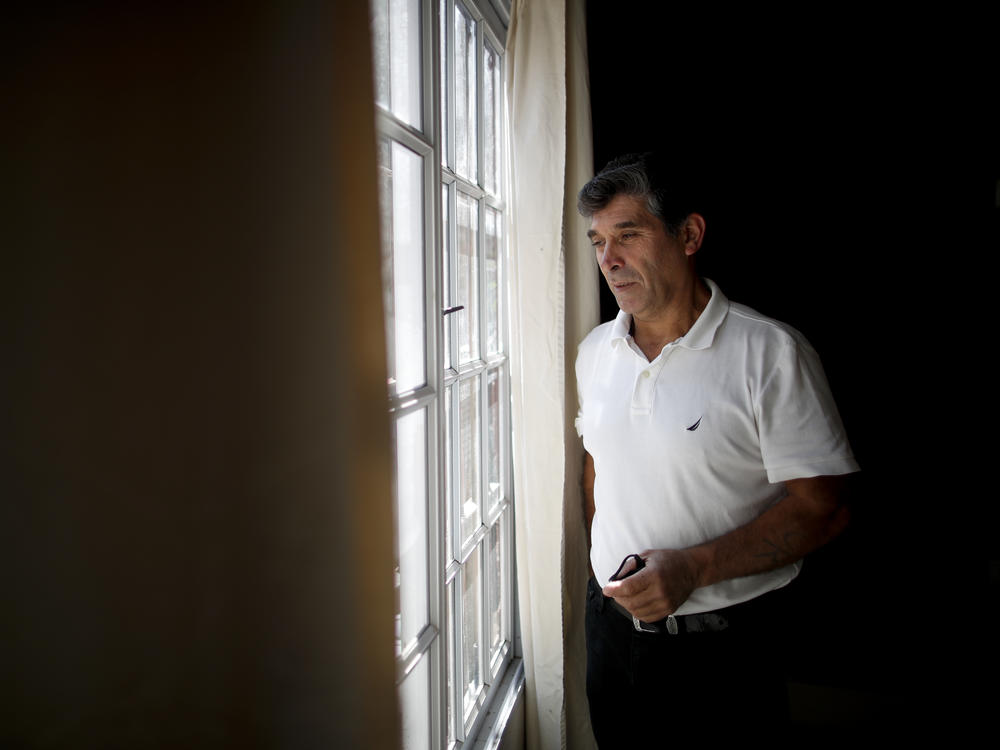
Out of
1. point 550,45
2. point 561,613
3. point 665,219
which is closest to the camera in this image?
point 665,219

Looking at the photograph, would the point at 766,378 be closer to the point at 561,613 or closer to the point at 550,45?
the point at 561,613

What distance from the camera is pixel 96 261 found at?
26cm

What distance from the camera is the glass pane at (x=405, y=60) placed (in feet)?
3.38

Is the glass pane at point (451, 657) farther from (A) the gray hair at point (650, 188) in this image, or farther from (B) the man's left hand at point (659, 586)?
(A) the gray hair at point (650, 188)

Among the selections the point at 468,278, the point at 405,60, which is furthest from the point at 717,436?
the point at 405,60

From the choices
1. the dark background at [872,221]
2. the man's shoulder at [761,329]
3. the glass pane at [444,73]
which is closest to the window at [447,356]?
the glass pane at [444,73]

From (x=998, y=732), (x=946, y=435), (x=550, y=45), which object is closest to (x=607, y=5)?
(x=550, y=45)

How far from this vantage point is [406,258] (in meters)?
1.08

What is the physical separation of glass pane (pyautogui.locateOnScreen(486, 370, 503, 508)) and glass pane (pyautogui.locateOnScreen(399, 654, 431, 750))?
59 cm

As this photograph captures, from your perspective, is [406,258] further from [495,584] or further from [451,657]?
[495,584]

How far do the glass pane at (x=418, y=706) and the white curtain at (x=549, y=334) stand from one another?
1.66ft

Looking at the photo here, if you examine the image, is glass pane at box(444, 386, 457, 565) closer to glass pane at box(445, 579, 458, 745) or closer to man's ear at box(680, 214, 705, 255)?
glass pane at box(445, 579, 458, 745)

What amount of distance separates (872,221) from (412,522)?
181 centimetres

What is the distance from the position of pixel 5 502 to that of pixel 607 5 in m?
2.16
